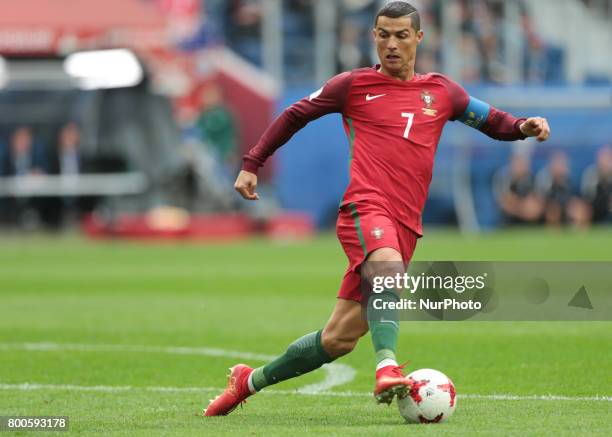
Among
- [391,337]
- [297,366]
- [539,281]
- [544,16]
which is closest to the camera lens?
[391,337]

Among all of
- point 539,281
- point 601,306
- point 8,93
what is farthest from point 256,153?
point 8,93

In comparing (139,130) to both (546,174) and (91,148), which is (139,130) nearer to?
(91,148)

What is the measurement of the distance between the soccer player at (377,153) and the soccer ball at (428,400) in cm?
36

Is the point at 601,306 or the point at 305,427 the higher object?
the point at 305,427

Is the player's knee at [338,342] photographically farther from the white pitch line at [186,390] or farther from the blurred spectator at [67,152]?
the blurred spectator at [67,152]

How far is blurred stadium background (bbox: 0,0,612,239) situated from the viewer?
2938 cm

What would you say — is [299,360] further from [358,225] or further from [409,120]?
[409,120]

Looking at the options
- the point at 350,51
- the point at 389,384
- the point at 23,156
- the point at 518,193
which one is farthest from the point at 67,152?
the point at 389,384

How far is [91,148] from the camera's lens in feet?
104

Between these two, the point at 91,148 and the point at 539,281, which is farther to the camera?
the point at 91,148

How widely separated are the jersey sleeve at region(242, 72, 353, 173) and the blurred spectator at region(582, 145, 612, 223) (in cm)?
2290

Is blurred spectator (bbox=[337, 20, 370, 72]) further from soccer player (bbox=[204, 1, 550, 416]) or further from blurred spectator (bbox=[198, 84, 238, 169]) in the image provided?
soccer player (bbox=[204, 1, 550, 416])

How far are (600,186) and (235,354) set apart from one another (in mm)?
20173

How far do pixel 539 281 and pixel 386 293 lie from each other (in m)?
9.33
